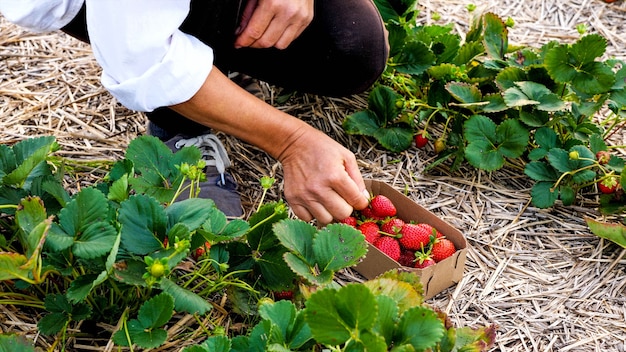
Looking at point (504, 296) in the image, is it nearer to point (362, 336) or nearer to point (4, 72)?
point (362, 336)

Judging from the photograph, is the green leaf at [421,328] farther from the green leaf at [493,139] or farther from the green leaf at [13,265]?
the green leaf at [493,139]

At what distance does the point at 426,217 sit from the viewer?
1.58 meters

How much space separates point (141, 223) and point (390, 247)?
1.81ft

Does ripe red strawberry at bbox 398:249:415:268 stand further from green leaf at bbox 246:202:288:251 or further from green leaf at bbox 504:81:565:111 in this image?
green leaf at bbox 504:81:565:111

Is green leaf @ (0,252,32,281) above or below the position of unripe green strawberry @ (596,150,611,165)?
above

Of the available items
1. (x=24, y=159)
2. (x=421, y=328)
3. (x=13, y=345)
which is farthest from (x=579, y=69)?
(x=13, y=345)

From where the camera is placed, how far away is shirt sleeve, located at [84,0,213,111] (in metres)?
1.25

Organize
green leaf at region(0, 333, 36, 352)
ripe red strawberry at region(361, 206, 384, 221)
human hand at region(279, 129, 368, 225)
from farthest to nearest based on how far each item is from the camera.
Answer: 1. ripe red strawberry at region(361, 206, 384, 221)
2. human hand at region(279, 129, 368, 225)
3. green leaf at region(0, 333, 36, 352)

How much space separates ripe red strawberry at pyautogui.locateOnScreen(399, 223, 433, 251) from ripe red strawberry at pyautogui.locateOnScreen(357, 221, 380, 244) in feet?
0.17

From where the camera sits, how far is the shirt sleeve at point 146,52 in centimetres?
125

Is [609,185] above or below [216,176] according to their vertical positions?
above

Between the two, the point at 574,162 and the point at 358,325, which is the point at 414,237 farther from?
the point at 358,325

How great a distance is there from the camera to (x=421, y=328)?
0.96 metres

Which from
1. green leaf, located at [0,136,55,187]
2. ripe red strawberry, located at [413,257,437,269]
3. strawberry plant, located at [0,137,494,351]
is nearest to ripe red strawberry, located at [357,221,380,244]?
ripe red strawberry, located at [413,257,437,269]
